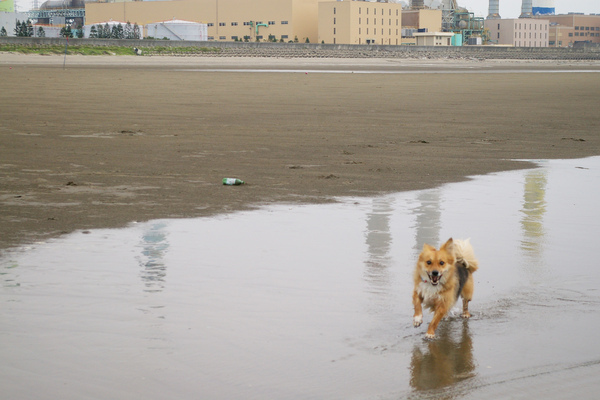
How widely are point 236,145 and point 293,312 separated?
9.61 meters

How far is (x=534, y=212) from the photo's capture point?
9.38 metres

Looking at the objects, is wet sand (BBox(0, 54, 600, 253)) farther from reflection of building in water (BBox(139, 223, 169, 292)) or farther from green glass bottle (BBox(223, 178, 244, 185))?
reflection of building in water (BBox(139, 223, 169, 292))

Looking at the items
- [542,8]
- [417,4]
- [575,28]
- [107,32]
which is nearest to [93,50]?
[107,32]

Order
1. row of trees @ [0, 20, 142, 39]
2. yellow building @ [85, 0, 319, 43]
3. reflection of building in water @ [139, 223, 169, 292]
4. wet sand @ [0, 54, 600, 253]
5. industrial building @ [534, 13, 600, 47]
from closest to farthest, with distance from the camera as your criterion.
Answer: reflection of building in water @ [139, 223, 169, 292]
wet sand @ [0, 54, 600, 253]
row of trees @ [0, 20, 142, 39]
yellow building @ [85, 0, 319, 43]
industrial building @ [534, 13, 600, 47]

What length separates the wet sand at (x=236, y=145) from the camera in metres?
9.76

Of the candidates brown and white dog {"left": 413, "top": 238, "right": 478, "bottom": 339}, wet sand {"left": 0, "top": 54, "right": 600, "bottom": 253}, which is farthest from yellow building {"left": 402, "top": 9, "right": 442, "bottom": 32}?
brown and white dog {"left": 413, "top": 238, "right": 478, "bottom": 339}

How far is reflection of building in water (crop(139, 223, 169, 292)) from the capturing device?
627 cm

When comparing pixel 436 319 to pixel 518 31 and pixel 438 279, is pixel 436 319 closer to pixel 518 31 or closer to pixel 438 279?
pixel 438 279

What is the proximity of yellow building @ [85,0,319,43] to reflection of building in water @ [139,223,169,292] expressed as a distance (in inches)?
4441

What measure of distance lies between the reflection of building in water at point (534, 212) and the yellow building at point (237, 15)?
10914 cm

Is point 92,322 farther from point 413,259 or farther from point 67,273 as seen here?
point 413,259

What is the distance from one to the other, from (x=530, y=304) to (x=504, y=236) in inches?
91.0

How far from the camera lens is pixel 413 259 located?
23.3ft

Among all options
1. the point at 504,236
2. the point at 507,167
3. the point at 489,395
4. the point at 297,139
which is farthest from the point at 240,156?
the point at 489,395
